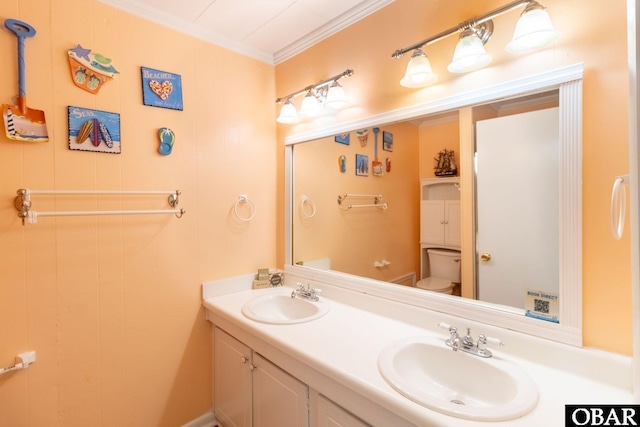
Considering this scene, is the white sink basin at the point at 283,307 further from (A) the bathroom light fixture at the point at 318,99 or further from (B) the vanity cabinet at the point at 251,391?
(A) the bathroom light fixture at the point at 318,99

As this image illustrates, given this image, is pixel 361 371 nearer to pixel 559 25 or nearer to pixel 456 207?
pixel 456 207

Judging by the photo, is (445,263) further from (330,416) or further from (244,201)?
(244,201)

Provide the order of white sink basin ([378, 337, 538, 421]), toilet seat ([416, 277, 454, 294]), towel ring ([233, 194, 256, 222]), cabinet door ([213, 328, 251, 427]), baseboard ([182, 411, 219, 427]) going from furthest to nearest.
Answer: towel ring ([233, 194, 256, 222]) < baseboard ([182, 411, 219, 427]) < cabinet door ([213, 328, 251, 427]) < toilet seat ([416, 277, 454, 294]) < white sink basin ([378, 337, 538, 421])

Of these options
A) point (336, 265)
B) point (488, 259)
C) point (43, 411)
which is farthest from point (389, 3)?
point (43, 411)

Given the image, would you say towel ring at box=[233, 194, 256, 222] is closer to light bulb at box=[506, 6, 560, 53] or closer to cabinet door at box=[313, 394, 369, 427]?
cabinet door at box=[313, 394, 369, 427]

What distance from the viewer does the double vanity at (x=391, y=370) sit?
0.89m

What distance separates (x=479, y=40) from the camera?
46.0 inches

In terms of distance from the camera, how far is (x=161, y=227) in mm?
1683

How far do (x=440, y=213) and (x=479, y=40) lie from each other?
74 centimetres

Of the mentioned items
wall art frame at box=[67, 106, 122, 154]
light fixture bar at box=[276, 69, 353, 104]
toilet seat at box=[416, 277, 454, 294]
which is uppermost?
light fixture bar at box=[276, 69, 353, 104]

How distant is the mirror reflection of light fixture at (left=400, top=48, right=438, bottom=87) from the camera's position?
1314mm

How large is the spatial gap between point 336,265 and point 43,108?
1.68 meters

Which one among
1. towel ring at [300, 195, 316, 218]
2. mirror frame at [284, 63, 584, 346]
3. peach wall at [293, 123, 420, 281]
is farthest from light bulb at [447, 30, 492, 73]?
towel ring at [300, 195, 316, 218]

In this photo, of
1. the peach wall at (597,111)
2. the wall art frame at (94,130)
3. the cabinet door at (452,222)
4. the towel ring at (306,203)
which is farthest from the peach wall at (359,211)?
the wall art frame at (94,130)
